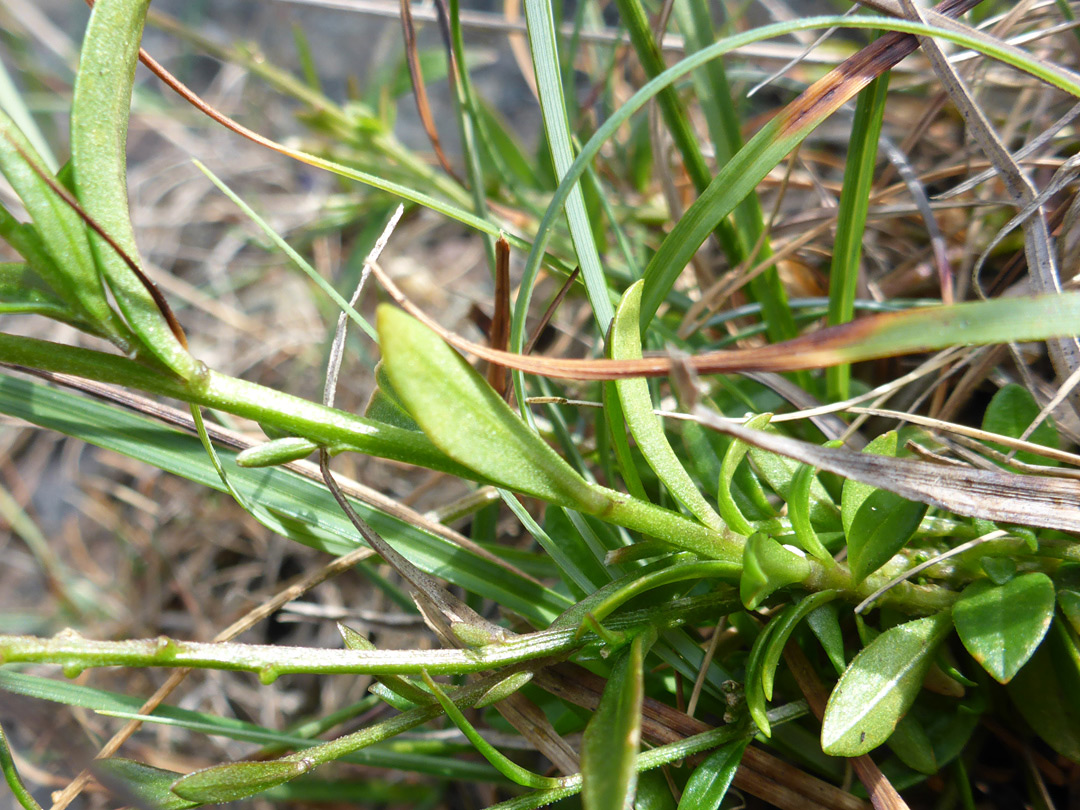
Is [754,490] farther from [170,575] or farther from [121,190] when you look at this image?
[170,575]

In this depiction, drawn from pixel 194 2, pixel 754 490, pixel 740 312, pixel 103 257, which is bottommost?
pixel 754 490

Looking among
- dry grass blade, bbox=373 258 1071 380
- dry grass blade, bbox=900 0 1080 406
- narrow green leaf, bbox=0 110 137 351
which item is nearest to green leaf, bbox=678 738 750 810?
dry grass blade, bbox=373 258 1071 380

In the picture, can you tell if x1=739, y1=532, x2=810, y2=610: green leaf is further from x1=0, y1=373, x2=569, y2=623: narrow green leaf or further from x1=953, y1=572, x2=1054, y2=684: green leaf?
x1=0, y1=373, x2=569, y2=623: narrow green leaf

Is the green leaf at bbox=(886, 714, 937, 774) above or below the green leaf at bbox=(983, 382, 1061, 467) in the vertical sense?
below

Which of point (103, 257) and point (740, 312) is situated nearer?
point (103, 257)

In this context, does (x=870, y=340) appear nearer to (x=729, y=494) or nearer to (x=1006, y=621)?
(x=729, y=494)

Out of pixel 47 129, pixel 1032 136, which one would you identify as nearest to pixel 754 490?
pixel 1032 136

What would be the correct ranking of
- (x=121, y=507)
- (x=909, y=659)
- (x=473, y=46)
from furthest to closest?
1. (x=473, y=46)
2. (x=121, y=507)
3. (x=909, y=659)
